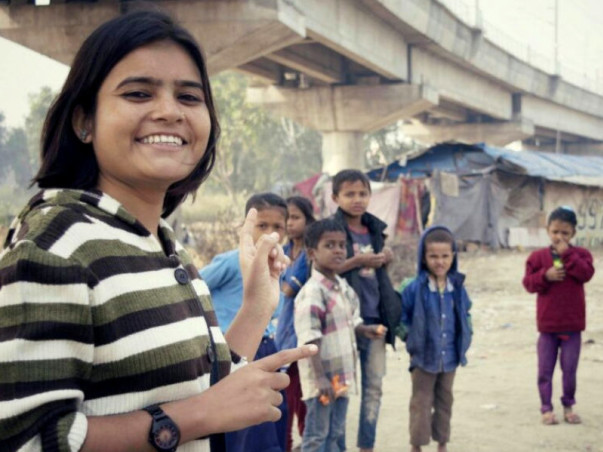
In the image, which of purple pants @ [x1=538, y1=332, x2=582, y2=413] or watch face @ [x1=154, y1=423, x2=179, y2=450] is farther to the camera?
purple pants @ [x1=538, y1=332, x2=582, y2=413]

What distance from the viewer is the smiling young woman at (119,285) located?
126 centimetres

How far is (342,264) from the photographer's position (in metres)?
4.50

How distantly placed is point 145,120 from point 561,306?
4550mm

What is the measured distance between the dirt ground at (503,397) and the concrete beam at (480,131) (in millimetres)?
18813

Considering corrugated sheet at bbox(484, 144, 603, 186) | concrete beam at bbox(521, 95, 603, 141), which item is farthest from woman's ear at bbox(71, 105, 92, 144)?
concrete beam at bbox(521, 95, 603, 141)

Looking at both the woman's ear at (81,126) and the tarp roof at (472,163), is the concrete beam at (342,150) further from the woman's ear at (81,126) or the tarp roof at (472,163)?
the woman's ear at (81,126)

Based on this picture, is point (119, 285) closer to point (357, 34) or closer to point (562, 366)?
point (562, 366)

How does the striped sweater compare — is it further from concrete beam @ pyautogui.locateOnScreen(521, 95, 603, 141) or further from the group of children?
concrete beam @ pyautogui.locateOnScreen(521, 95, 603, 141)

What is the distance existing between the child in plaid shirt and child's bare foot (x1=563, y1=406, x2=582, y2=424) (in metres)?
1.85

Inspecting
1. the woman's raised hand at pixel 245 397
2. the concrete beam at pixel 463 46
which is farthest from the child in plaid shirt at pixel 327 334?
the concrete beam at pixel 463 46

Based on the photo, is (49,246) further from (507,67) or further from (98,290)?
(507,67)

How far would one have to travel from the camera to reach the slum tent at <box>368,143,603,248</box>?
58.5 ft

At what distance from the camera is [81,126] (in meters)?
1.60

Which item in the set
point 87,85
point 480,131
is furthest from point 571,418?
point 480,131
